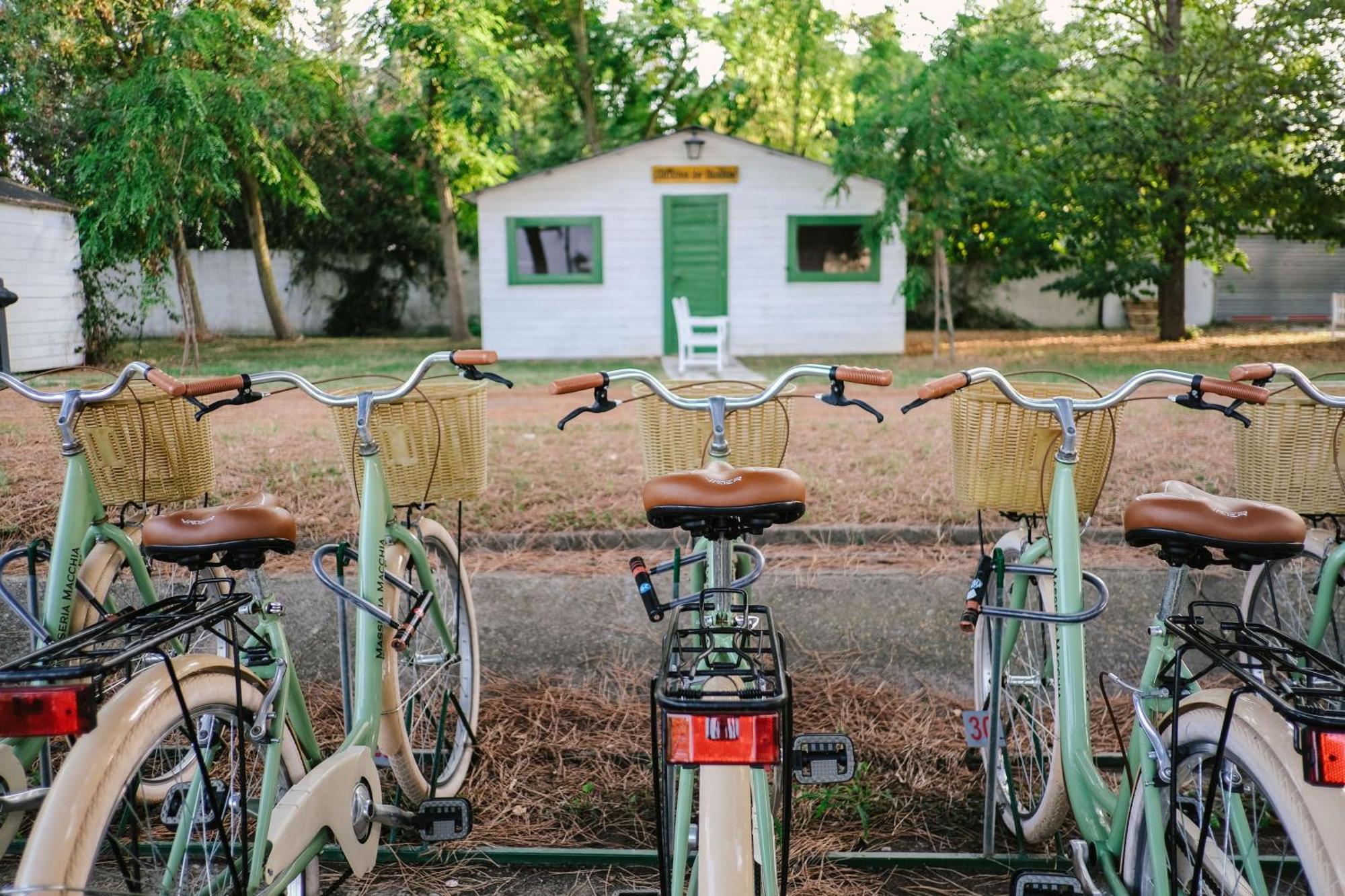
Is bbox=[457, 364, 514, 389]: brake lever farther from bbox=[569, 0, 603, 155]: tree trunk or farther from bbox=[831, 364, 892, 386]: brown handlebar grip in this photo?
bbox=[569, 0, 603, 155]: tree trunk

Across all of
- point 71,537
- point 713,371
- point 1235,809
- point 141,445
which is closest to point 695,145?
point 713,371

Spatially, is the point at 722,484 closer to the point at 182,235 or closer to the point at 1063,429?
the point at 1063,429

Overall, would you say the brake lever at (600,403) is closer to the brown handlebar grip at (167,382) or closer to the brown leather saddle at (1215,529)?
the brown handlebar grip at (167,382)

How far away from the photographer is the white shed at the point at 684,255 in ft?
49.7

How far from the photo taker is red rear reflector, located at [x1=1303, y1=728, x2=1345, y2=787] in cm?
159

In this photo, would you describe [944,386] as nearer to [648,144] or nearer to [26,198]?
[26,198]

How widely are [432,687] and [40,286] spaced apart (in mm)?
2717

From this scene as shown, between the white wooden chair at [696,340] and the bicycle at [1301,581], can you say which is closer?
the bicycle at [1301,581]

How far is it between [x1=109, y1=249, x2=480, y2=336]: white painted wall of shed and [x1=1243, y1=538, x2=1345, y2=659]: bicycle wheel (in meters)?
4.99

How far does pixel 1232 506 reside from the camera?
2.07 metres

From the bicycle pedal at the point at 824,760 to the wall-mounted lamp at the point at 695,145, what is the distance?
1351 cm

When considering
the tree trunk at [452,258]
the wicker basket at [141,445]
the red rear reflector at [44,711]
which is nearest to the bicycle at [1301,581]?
the red rear reflector at [44,711]

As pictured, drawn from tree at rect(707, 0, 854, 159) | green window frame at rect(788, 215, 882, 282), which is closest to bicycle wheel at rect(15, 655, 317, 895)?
green window frame at rect(788, 215, 882, 282)

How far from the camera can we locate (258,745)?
7.48 ft
